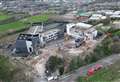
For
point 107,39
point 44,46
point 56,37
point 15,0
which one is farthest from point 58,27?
point 15,0

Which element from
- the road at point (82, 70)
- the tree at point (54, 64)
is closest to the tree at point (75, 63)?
the road at point (82, 70)

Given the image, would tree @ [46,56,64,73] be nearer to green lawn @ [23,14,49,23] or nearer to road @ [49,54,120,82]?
road @ [49,54,120,82]

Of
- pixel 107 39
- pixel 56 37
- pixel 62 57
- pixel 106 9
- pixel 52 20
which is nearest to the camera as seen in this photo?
pixel 62 57

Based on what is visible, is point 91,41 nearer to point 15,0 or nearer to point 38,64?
point 38,64

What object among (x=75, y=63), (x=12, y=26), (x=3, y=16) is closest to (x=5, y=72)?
(x=75, y=63)

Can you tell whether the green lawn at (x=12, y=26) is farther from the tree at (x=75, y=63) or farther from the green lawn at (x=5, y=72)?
the green lawn at (x=5, y=72)

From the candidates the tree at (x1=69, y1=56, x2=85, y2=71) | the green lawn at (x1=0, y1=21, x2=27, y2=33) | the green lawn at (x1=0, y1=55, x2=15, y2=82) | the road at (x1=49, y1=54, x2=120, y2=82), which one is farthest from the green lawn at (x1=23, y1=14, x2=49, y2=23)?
the green lawn at (x1=0, y1=55, x2=15, y2=82)

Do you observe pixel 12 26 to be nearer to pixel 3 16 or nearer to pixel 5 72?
pixel 3 16

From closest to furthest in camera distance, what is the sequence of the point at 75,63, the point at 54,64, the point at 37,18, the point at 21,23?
the point at 54,64, the point at 75,63, the point at 21,23, the point at 37,18
